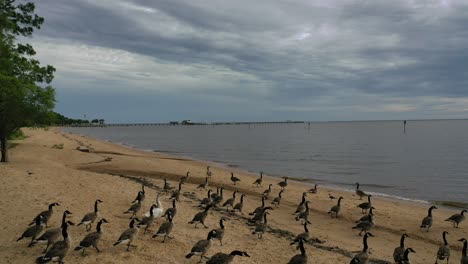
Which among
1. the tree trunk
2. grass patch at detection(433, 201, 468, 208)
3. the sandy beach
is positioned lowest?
grass patch at detection(433, 201, 468, 208)

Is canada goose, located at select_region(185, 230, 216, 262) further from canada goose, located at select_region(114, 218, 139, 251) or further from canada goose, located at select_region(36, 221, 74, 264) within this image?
canada goose, located at select_region(36, 221, 74, 264)

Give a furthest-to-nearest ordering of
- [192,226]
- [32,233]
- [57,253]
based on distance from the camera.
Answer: [192,226] → [32,233] → [57,253]

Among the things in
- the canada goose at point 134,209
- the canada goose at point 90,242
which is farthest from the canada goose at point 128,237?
the canada goose at point 134,209

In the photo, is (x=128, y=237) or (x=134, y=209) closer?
(x=128, y=237)

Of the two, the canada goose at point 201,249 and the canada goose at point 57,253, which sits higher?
the canada goose at point 57,253

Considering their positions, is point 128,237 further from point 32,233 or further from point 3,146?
point 3,146

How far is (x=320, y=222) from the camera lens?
855 inches

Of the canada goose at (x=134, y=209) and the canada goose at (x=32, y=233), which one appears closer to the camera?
the canada goose at (x=32, y=233)

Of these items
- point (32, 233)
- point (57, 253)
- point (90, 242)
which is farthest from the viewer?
point (32, 233)

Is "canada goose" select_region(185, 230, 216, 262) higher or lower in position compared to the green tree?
lower

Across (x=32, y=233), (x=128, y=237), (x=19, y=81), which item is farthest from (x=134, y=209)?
(x=19, y=81)

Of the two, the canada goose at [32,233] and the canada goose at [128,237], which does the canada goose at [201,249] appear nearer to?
the canada goose at [128,237]

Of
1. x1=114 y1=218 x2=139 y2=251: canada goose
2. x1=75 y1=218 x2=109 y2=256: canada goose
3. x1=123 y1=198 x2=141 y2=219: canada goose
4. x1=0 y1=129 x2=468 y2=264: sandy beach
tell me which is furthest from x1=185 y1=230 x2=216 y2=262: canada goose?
x1=123 y1=198 x2=141 y2=219: canada goose

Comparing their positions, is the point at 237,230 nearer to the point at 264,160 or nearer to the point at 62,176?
the point at 62,176
